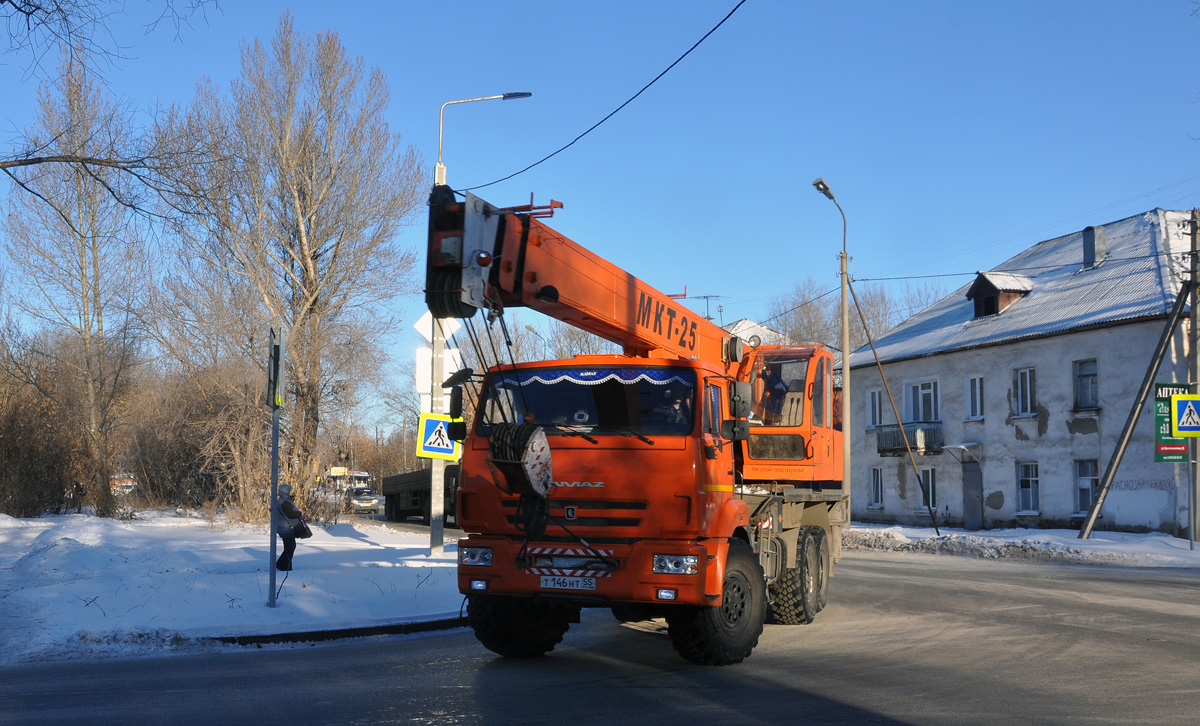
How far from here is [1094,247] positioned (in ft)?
112

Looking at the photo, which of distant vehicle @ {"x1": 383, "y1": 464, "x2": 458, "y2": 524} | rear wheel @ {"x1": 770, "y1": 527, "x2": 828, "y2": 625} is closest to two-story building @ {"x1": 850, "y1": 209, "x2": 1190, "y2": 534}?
distant vehicle @ {"x1": 383, "y1": 464, "x2": 458, "y2": 524}

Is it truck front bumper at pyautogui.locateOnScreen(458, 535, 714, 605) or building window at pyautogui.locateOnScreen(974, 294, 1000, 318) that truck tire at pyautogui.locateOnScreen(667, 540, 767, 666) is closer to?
truck front bumper at pyautogui.locateOnScreen(458, 535, 714, 605)

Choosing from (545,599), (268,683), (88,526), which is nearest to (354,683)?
(268,683)

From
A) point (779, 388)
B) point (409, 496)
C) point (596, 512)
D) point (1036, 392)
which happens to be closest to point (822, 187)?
point (1036, 392)

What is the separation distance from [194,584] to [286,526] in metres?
1.88

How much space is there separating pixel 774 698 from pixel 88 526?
18.8 metres

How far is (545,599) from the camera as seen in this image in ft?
26.0

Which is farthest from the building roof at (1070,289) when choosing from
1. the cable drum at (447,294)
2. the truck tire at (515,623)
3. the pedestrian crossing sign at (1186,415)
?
the cable drum at (447,294)

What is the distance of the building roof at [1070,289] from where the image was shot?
96.9 ft

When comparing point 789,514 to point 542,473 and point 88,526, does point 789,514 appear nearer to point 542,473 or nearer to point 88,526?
point 542,473

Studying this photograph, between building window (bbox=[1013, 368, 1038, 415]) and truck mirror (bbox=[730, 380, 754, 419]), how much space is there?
26915mm

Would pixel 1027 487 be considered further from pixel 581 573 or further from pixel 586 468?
pixel 581 573

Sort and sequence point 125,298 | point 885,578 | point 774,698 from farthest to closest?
point 125,298 → point 885,578 → point 774,698

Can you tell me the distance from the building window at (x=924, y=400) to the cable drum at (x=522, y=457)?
31710 mm
